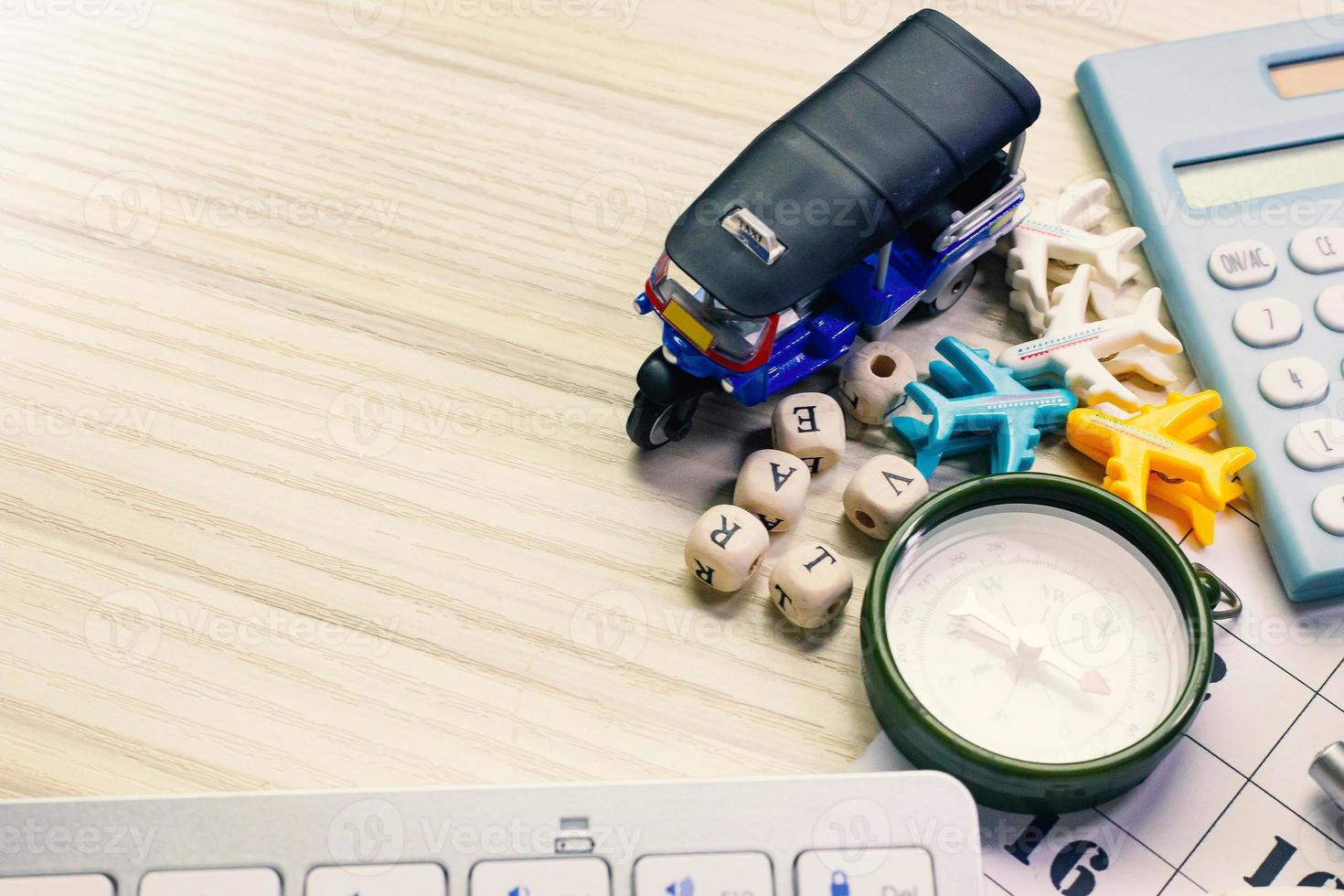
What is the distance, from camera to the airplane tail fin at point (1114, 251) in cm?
76

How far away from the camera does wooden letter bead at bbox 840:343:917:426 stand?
2.38 ft

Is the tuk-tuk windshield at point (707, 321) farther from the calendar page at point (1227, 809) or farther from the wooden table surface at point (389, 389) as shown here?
the calendar page at point (1227, 809)

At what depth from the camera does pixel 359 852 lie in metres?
0.54

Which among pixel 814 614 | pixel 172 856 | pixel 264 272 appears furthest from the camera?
pixel 264 272

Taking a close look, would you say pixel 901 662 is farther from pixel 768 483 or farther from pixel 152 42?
pixel 152 42

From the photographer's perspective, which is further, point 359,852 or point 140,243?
point 140,243

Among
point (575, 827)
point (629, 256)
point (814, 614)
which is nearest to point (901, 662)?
point (814, 614)

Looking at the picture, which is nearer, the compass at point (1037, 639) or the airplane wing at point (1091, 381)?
the compass at point (1037, 639)

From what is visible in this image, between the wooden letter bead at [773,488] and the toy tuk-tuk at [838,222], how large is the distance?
0.04m

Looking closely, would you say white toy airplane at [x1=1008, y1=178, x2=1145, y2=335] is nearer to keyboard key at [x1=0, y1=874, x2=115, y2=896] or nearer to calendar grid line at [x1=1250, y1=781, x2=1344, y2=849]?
calendar grid line at [x1=1250, y1=781, x2=1344, y2=849]

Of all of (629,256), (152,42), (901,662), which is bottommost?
(901,662)

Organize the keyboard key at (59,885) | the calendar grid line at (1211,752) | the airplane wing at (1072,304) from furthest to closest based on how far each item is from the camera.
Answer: the airplane wing at (1072,304) < the calendar grid line at (1211,752) < the keyboard key at (59,885)

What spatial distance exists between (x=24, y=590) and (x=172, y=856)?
21 centimetres

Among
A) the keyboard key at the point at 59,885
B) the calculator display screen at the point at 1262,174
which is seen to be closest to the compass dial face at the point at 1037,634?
the calculator display screen at the point at 1262,174
